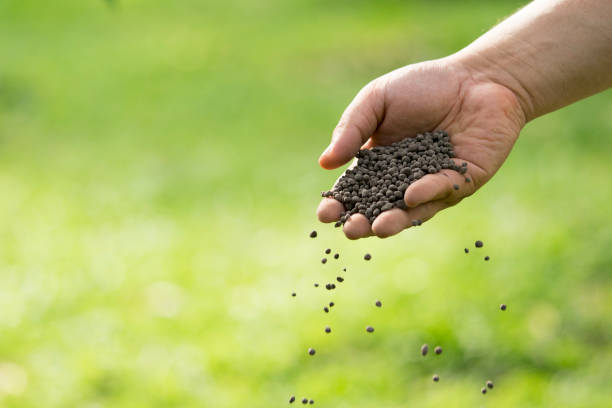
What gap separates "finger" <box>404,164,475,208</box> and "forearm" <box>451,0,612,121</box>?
56 centimetres

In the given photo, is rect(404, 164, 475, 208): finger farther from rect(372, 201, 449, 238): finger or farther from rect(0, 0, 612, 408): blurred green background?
rect(0, 0, 612, 408): blurred green background

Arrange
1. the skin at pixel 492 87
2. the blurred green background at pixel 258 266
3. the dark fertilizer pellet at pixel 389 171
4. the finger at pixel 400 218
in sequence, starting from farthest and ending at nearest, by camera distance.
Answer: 1. the blurred green background at pixel 258 266
2. the skin at pixel 492 87
3. the dark fertilizer pellet at pixel 389 171
4. the finger at pixel 400 218

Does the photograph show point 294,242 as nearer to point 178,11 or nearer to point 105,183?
point 105,183

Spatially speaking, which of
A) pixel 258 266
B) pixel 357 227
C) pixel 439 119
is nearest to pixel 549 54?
pixel 439 119

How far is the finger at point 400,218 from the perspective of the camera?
2.34 metres

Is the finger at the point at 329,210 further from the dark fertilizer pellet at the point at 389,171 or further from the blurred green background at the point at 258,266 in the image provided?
the blurred green background at the point at 258,266

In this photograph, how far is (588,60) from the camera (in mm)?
2824

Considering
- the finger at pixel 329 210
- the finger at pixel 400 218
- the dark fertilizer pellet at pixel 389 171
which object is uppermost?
the dark fertilizer pellet at pixel 389 171

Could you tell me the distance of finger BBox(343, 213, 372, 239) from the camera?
2395 mm

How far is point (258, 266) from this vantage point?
4891 mm

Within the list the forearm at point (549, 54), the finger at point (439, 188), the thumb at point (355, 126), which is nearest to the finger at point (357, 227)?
the finger at point (439, 188)

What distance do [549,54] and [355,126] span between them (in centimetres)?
87

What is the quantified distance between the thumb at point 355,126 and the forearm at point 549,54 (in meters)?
0.44

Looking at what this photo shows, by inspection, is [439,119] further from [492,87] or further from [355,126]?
[355,126]
